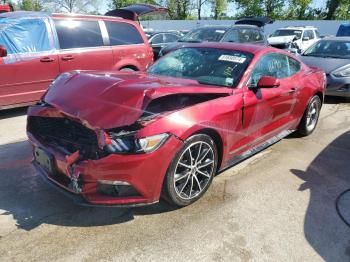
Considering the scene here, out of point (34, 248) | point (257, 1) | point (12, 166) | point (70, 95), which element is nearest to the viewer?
point (34, 248)

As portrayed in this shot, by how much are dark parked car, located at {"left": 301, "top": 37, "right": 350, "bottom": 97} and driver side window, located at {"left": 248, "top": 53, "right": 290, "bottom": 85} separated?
407cm

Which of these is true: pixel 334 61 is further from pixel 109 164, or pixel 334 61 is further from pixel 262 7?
pixel 262 7

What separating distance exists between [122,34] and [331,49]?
581 cm

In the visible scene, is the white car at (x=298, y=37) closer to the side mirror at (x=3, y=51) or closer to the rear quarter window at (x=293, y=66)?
the rear quarter window at (x=293, y=66)

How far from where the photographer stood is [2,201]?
11.6 feet

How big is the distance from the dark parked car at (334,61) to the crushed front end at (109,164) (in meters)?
6.78

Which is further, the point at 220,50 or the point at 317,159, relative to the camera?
the point at 317,159

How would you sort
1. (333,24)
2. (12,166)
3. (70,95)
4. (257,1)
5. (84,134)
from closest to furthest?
(84,134)
(70,95)
(12,166)
(333,24)
(257,1)

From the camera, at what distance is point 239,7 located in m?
50.3

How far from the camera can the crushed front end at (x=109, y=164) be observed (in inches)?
114

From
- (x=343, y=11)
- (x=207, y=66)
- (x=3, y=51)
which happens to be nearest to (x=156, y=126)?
(x=207, y=66)

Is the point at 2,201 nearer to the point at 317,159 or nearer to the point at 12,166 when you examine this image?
the point at 12,166

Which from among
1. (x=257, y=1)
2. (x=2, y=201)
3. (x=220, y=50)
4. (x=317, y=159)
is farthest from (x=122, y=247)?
(x=257, y=1)

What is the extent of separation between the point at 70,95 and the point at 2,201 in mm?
1250
